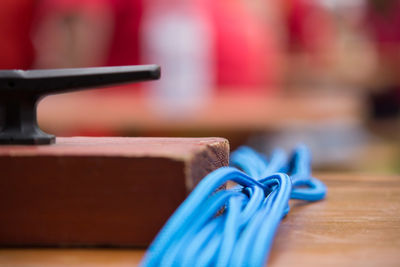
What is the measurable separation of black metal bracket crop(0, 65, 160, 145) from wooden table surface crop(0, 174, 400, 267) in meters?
0.10

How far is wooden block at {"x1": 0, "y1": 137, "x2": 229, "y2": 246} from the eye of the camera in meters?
0.41

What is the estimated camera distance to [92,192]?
0.42m

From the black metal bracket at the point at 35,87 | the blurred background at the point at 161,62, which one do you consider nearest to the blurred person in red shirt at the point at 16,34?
the blurred background at the point at 161,62

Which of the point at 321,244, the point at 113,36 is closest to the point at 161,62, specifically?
the point at 113,36

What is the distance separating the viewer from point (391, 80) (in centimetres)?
333

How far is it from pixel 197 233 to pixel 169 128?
5.13 ft

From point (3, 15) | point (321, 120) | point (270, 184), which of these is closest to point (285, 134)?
point (321, 120)

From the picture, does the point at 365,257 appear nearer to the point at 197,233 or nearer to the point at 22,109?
the point at 197,233

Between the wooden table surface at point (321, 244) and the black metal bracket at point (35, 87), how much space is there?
0.34 feet

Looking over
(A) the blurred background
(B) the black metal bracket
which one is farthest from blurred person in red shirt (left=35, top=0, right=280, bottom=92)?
(B) the black metal bracket

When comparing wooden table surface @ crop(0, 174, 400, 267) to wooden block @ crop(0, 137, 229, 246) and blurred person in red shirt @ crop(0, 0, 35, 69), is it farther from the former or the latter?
blurred person in red shirt @ crop(0, 0, 35, 69)

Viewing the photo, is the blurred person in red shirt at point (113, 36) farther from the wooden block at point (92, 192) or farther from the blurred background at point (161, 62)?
the wooden block at point (92, 192)

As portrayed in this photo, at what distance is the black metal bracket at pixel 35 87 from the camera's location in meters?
0.48

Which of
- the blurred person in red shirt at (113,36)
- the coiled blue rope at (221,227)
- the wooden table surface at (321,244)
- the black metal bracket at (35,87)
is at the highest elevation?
the blurred person in red shirt at (113,36)
